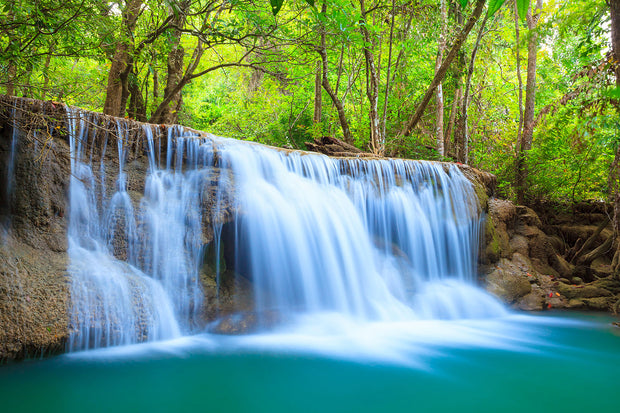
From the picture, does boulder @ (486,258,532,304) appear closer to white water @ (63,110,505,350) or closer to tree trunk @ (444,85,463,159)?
white water @ (63,110,505,350)

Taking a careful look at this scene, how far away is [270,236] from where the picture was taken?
575cm

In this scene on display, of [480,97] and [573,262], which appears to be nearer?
[573,262]

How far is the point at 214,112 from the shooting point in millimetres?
20906

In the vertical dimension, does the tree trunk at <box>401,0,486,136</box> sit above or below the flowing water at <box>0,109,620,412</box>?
above

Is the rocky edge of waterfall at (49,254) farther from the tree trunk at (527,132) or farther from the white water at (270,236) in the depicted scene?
the tree trunk at (527,132)

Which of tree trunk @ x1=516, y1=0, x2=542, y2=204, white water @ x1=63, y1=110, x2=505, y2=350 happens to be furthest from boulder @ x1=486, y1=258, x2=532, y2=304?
tree trunk @ x1=516, y1=0, x2=542, y2=204

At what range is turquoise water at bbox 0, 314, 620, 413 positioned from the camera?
308 cm

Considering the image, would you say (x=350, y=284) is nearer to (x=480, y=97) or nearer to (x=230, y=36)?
(x=230, y=36)

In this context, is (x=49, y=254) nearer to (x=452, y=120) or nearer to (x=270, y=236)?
(x=270, y=236)

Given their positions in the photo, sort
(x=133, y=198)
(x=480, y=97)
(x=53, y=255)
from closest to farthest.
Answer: (x=53, y=255) < (x=133, y=198) < (x=480, y=97)

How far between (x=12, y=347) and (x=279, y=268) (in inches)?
122

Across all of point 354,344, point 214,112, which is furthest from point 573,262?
point 214,112

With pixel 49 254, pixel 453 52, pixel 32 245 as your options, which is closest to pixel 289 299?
pixel 49 254

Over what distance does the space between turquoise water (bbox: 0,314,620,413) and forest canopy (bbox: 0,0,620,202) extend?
2551mm
